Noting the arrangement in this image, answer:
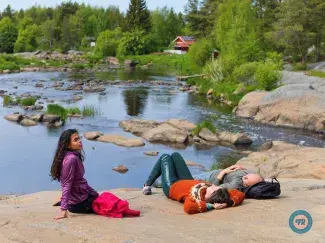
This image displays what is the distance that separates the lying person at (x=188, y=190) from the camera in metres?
7.14

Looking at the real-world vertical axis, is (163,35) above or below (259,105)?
above

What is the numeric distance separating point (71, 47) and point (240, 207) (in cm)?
9111

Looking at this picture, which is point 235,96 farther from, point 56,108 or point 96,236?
point 96,236

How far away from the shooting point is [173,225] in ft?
20.6

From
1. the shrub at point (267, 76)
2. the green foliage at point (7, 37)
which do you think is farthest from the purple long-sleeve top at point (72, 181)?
the green foliage at point (7, 37)

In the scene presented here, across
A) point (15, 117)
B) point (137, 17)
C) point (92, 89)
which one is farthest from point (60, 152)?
point (137, 17)

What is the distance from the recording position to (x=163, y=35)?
10106 centimetres

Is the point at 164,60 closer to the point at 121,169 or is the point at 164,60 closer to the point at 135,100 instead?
the point at 135,100

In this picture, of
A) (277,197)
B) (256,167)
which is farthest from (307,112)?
(277,197)

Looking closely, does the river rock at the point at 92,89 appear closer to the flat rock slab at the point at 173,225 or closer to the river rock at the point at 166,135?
the river rock at the point at 166,135

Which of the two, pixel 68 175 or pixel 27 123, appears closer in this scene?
pixel 68 175

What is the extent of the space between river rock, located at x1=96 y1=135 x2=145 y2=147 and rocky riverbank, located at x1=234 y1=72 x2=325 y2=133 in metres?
9.35

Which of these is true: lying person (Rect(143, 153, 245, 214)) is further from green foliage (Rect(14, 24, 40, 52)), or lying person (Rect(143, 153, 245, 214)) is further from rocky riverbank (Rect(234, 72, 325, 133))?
green foliage (Rect(14, 24, 40, 52))

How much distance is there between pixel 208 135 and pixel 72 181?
15410 mm
